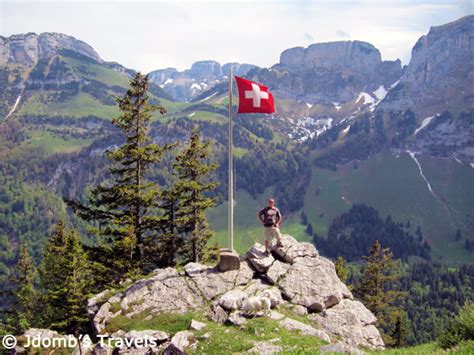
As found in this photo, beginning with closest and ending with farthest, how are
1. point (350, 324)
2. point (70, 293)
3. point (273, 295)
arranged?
point (273, 295)
point (350, 324)
point (70, 293)

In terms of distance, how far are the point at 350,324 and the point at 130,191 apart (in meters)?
19.2

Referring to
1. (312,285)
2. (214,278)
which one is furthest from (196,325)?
(312,285)

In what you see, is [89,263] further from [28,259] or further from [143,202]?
[28,259]

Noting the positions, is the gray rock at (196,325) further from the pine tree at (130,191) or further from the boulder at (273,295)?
the pine tree at (130,191)

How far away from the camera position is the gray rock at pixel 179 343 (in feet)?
59.5

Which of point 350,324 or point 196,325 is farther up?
point 196,325

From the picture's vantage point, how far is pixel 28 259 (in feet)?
178

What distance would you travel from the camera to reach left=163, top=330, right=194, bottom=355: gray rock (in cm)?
1812

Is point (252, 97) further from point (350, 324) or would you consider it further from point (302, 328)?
point (350, 324)

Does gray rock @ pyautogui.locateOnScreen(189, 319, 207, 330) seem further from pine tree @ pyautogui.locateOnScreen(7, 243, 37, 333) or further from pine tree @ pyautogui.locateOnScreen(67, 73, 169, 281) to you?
pine tree @ pyautogui.locateOnScreen(7, 243, 37, 333)

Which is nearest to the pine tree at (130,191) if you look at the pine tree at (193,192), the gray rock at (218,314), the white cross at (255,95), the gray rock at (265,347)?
the pine tree at (193,192)

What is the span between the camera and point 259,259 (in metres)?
26.8

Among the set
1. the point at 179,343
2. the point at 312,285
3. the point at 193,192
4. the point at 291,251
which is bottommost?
the point at 179,343

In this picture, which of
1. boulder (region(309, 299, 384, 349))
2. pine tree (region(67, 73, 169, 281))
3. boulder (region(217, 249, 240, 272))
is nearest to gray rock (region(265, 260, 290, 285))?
boulder (region(217, 249, 240, 272))
